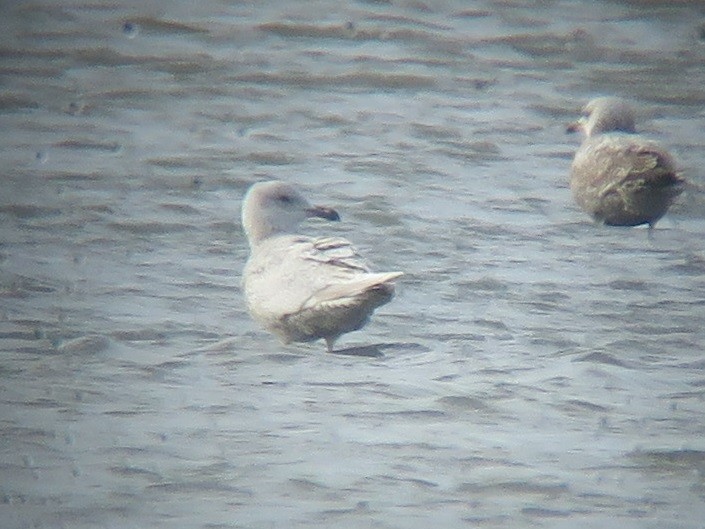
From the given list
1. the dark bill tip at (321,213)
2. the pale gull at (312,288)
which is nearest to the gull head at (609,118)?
the dark bill tip at (321,213)

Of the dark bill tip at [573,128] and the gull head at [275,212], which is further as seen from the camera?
the dark bill tip at [573,128]

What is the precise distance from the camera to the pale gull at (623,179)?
27.2ft

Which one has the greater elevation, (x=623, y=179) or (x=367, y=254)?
(x=623, y=179)

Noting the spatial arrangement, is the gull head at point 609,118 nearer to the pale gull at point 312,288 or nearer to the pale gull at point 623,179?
the pale gull at point 623,179

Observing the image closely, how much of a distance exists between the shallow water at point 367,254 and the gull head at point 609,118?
1.40ft

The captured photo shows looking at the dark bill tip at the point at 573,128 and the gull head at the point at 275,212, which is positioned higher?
the dark bill tip at the point at 573,128

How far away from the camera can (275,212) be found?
8.05 m

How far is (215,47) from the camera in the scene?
1133 cm

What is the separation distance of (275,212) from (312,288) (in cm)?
102

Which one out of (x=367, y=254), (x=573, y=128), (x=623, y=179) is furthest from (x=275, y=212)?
(x=573, y=128)

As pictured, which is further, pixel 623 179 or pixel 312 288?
pixel 623 179

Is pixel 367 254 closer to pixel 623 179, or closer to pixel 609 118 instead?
pixel 623 179

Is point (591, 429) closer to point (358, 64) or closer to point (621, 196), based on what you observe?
point (621, 196)

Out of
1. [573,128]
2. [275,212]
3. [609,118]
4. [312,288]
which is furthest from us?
[573,128]
